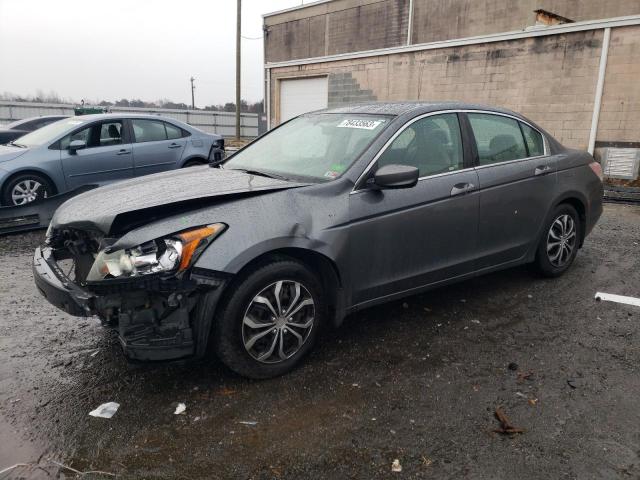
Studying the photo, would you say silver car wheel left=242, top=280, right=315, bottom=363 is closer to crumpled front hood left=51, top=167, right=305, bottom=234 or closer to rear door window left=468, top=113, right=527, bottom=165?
crumpled front hood left=51, top=167, right=305, bottom=234

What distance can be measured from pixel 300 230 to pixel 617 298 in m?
3.10

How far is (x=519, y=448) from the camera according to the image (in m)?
2.37

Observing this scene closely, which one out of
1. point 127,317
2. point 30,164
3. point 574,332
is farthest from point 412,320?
point 30,164

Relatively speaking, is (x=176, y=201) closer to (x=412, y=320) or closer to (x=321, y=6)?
(x=412, y=320)

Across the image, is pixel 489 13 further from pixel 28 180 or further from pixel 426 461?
pixel 426 461

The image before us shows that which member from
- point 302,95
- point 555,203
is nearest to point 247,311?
point 555,203

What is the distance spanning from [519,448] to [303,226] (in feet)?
5.26

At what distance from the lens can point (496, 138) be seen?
4.15 m

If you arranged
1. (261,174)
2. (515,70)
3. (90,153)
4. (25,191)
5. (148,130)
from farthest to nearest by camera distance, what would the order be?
1. (515,70)
2. (148,130)
3. (90,153)
4. (25,191)
5. (261,174)

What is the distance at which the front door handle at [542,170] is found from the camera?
4301 mm

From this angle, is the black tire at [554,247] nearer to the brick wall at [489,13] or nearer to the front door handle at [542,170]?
the front door handle at [542,170]

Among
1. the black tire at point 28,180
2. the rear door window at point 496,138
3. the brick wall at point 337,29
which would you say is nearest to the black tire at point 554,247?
the rear door window at point 496,138

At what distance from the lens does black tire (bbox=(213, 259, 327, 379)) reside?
2689mm

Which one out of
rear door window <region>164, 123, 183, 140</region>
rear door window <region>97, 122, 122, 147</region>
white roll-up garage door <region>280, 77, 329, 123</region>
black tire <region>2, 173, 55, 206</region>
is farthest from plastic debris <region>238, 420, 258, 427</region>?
white roll-up garage door <region>280, 77, 329, 123</region>
